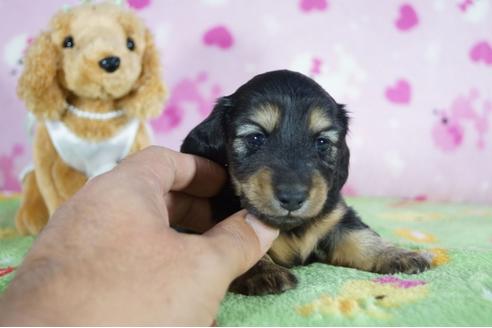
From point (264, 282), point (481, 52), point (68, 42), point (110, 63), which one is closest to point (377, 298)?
point (264, 282)

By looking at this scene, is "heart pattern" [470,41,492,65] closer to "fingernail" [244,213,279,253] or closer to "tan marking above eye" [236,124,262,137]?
"tan marking above eye" [236,124,262,137]

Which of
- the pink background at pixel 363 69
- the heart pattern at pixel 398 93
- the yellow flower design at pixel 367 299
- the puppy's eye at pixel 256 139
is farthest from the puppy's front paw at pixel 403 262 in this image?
the heart pattern at pixel 398 93

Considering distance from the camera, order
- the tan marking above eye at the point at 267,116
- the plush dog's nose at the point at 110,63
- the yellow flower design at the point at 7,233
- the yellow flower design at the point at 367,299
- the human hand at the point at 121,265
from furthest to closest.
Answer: the yellow flower design at the point at 7,233
the plush dog's nose at the point at 110,63
the tan marking above eye at the point at 267,116
the yellow flower design at the point at 367,299
the human hand at the point at 121,265

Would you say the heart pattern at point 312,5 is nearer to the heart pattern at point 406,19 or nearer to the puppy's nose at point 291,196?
the heart pattern at point 406,19

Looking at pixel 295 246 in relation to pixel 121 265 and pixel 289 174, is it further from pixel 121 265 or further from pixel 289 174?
pixel 121 265

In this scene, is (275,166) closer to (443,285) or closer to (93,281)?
(443,285)

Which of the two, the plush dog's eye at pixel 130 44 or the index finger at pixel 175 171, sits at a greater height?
the plush dog's eye at pixel 130 44

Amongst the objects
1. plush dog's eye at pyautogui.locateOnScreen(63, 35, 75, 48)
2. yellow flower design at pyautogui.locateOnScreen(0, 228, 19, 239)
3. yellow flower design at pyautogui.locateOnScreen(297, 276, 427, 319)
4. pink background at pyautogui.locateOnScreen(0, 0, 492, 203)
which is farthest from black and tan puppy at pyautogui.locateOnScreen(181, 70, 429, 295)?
pink background at pyautogui.locateOnScreen(0, 0, 492, 203)
